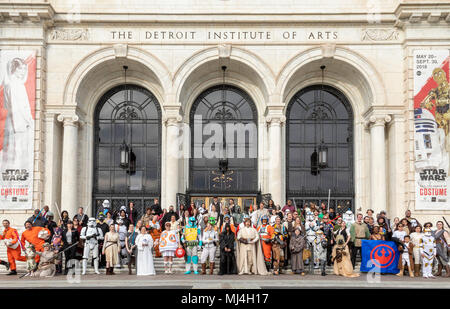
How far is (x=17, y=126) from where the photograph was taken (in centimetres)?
2458

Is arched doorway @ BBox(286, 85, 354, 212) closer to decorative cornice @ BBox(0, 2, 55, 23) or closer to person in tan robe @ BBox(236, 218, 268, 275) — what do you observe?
person in tan robe @ BBox(236, 218, 268, 275)

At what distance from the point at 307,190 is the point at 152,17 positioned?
10.2 m

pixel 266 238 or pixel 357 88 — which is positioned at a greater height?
pixel 357 88

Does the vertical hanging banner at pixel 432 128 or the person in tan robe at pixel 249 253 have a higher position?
the vertical hanging banner at pixel 432 128

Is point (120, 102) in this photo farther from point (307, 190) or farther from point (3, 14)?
point (307, 190)

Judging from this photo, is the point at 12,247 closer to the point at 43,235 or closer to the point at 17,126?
the point at 43,235

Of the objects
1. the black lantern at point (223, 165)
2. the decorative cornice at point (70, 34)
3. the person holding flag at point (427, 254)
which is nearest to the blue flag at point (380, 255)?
the person holding flag at point (427, 254)

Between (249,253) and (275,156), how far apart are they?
22.9 feet

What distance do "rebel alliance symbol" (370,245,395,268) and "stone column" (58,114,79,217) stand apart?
12549 millimetres

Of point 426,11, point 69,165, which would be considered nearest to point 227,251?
point 69,165

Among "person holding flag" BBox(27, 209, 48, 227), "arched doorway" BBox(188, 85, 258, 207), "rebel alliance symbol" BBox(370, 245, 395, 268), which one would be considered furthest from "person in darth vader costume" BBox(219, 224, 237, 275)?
"arched doorway" BBox(188, 85, 258, 207)

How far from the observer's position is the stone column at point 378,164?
81.7 ft

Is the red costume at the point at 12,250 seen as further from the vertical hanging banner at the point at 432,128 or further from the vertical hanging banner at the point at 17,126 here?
the vertical hanging banner at the point at 432,128

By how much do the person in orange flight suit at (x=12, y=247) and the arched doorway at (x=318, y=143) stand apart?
12.1m
